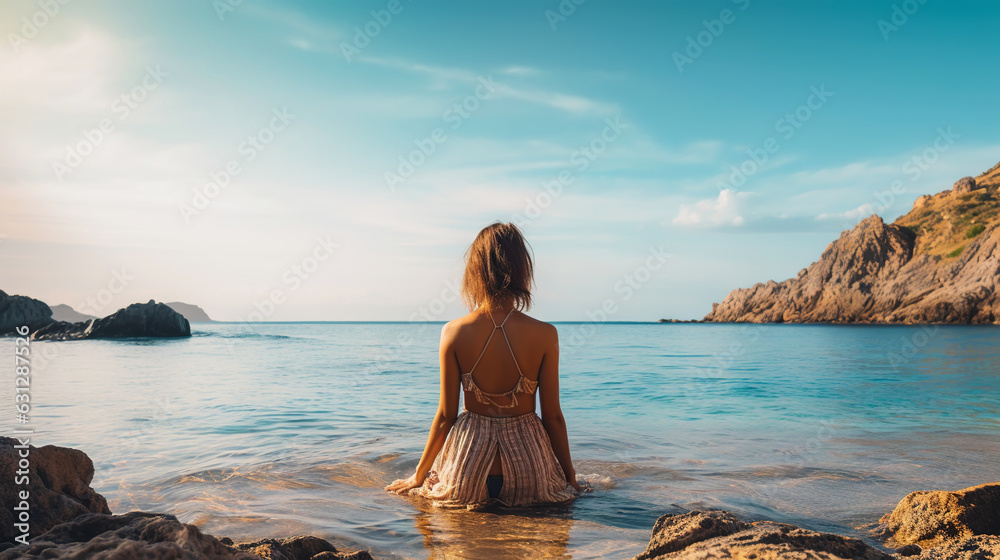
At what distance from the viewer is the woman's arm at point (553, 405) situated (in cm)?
430

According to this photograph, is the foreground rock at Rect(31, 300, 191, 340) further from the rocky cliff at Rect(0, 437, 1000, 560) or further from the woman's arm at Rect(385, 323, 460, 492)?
the rocky cliff at Rect(0, 437, 1000, 560)

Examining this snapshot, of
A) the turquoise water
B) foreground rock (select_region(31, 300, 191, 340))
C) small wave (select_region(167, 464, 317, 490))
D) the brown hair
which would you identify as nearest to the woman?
the brown hair

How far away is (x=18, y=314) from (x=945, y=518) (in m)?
56.6

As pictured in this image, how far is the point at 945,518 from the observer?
359 cm

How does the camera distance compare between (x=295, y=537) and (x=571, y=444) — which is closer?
(x=295, y=537)

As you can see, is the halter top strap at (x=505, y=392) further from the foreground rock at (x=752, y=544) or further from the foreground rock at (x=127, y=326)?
the foreground rock at (x=127, y=326)

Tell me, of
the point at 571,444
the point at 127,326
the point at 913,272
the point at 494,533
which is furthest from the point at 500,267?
the point at 913,272

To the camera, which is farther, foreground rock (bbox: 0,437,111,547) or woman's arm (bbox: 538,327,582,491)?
woman's arm (bbox: 538,327,582,491)

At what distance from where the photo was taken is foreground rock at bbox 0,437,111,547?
2.75 meters

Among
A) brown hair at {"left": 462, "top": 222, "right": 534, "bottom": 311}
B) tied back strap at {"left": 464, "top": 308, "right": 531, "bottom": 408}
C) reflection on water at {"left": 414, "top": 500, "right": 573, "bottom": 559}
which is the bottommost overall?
reflection on water at {"left": 414, "top": 500, "right": 573, "bottom": 559}

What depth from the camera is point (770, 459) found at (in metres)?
6.69

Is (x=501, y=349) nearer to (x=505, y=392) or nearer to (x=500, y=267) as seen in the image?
(x=505, y=392)

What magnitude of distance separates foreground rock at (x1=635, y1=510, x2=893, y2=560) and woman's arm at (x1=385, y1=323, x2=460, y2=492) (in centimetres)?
191

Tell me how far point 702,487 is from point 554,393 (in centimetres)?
222
